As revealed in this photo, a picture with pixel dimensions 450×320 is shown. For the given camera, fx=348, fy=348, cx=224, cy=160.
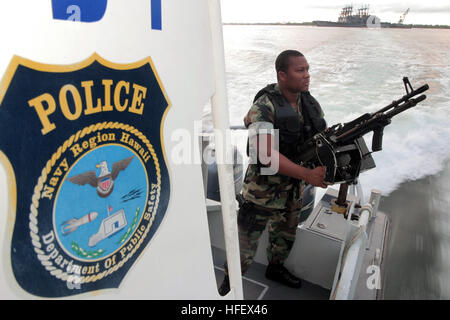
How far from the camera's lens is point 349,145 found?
1.45 meters

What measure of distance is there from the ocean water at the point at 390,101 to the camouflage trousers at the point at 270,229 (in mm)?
2123

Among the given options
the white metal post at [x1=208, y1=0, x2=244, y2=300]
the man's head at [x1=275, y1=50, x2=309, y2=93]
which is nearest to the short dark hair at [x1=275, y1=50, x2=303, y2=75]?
the man's head at [x1=275, y1=50, x2=309, y2=93]

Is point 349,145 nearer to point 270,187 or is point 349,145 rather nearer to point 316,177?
point 316,177

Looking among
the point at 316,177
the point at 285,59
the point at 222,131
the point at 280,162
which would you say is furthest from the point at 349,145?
the point at 222,131

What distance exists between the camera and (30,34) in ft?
1.09

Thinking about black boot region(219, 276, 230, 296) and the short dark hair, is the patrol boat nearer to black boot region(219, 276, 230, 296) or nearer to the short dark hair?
black boot region(219, 276, 230, 296)

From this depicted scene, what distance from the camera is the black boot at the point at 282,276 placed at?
5.72 feet

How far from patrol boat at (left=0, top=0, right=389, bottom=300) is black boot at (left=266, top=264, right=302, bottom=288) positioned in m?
1.13

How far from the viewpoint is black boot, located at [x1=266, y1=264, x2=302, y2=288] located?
1.74 metres

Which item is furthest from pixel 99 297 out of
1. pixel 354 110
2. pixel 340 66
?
pixel 340 66

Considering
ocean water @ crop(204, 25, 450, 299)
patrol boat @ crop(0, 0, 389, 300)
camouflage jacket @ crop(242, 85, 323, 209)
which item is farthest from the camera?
ocean water @ crop(204, 25, 450, 299)

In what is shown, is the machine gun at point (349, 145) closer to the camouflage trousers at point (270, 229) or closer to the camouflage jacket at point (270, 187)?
the camouflage jacket at point (270, 187)

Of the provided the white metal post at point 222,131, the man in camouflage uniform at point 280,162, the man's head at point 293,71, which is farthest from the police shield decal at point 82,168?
the man's head at point 293,71
